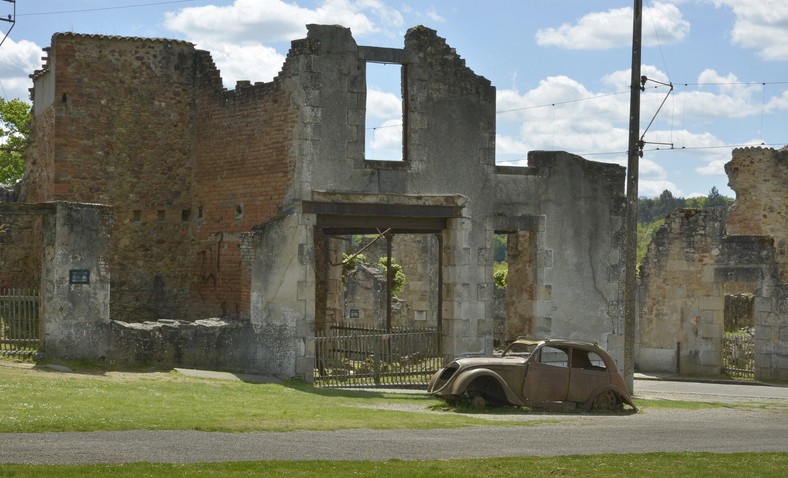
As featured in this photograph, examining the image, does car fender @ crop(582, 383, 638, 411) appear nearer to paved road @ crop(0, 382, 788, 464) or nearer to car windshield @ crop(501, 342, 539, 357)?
paved road @ crop(0, 382, 788, 464)

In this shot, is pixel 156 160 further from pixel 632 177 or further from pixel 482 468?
pixel 482 468

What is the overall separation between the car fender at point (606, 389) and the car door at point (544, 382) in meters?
0.43

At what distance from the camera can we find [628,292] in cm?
2398

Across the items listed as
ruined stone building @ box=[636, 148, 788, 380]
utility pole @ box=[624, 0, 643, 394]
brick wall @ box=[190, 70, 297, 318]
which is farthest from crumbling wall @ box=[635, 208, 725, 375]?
brick wall @ box=[190, 70, 297, 318]

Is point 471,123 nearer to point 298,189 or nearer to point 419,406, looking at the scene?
point 298,189

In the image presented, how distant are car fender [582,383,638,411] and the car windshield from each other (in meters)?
1.23

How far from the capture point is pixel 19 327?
20.1m

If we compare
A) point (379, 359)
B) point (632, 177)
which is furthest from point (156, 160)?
point (632, 177)

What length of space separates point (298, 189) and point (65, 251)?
4.49 meters

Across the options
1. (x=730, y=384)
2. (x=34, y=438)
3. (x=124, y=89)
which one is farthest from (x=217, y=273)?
(x=730, y=384)

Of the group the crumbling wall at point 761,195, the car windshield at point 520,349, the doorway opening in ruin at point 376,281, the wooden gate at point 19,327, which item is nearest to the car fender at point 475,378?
the car windshield at point 520,349

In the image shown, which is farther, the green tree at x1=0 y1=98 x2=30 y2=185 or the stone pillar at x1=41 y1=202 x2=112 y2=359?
the green tree at x1=0 y1=98 x2=30 y2=185

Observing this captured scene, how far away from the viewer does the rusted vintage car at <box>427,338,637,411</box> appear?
18531 millimetres

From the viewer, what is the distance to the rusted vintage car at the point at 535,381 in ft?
60.8
